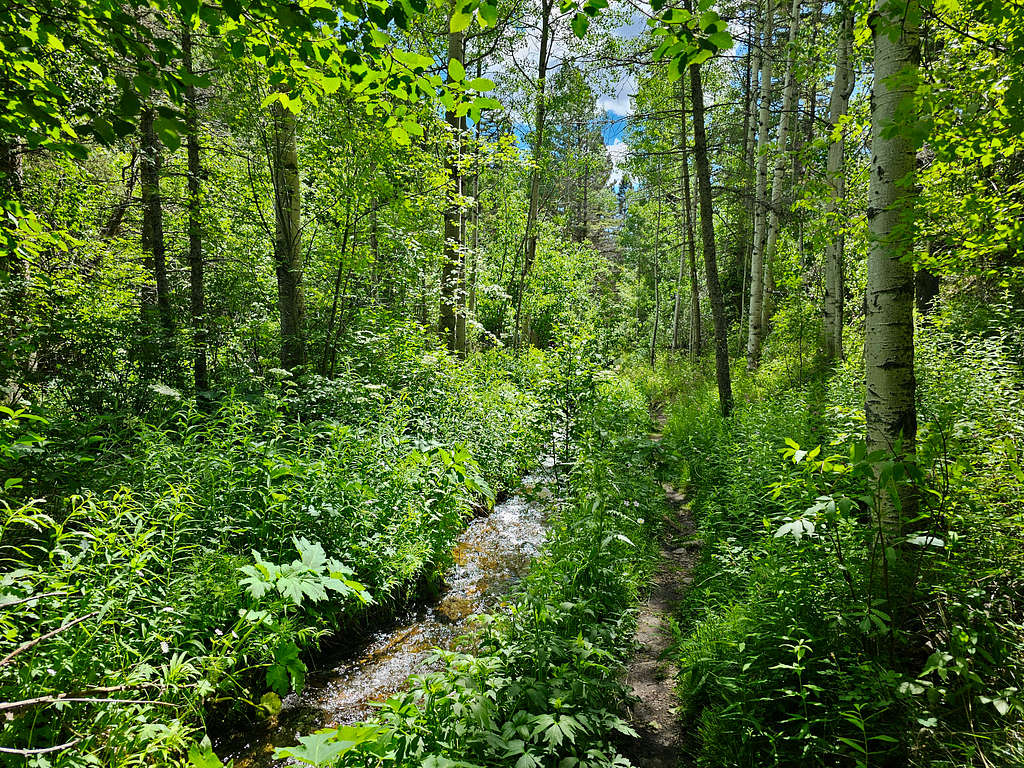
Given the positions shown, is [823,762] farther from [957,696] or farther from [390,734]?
[390,734]

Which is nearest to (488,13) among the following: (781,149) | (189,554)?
(189,554)

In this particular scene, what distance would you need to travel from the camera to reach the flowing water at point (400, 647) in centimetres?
319

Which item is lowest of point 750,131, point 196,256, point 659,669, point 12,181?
point 659,669

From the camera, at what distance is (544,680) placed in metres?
2.68

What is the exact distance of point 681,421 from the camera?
9.91 meters

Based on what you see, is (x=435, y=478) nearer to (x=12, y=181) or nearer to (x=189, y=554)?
(x=189, y=554)

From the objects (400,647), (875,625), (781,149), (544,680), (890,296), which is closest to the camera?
(875,625)

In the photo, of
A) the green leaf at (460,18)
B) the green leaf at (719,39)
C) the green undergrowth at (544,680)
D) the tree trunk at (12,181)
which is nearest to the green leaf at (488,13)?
the green leaf at (460,18)

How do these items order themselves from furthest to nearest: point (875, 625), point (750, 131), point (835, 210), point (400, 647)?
point (750, 131)
point (835, 210)
point (400, 647)
point (875, 625)

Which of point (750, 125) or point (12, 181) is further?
point (750, 125)

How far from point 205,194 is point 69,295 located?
7.66 feet

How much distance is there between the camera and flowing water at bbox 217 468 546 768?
3188 mm

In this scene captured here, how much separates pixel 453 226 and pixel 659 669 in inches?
383

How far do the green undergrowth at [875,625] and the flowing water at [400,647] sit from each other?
187cm
